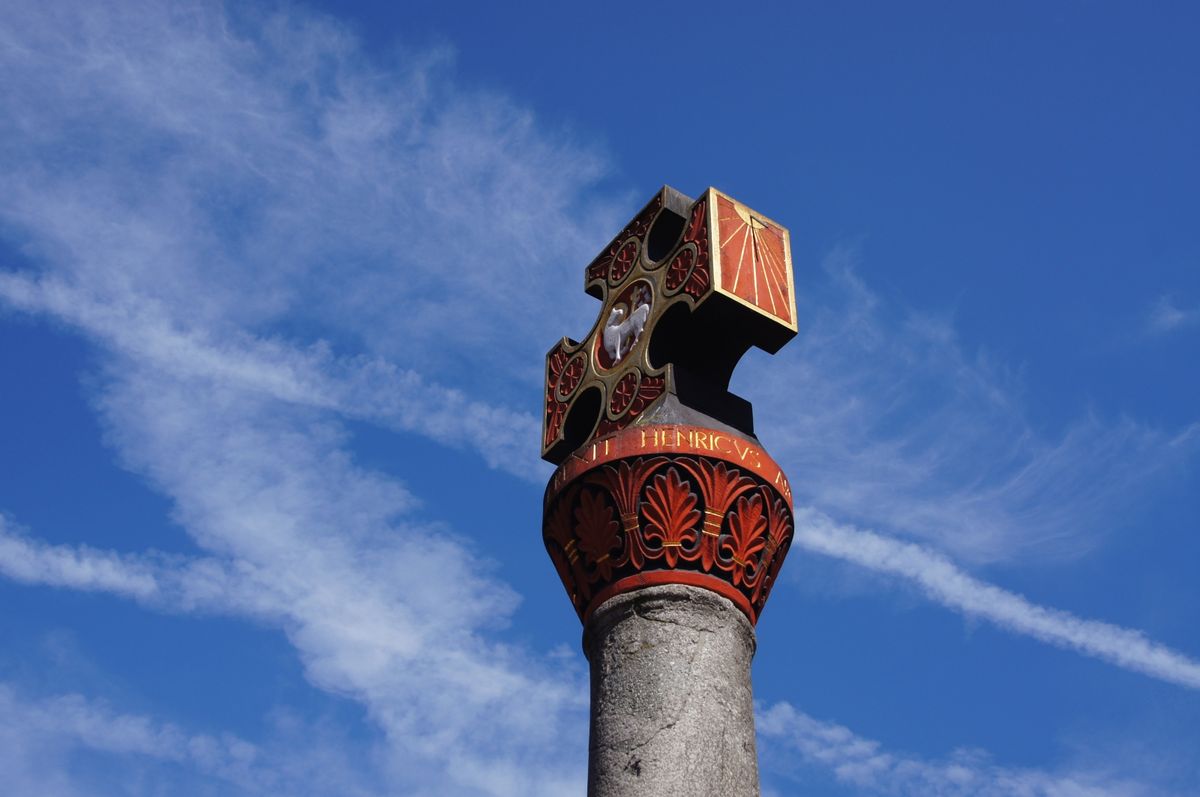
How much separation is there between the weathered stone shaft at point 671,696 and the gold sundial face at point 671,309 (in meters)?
1.64

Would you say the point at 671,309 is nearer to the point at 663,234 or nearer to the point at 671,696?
the point at 663,234

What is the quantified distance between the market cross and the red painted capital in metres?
0.01

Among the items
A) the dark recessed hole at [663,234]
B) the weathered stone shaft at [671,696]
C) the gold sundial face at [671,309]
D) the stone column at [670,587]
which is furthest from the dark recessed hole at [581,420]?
the weathered stone shaft at [671,696]

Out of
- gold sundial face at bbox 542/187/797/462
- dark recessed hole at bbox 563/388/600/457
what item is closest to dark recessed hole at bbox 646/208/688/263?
gold sundial face at bbox 542/187/797/462

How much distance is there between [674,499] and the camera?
8.98m

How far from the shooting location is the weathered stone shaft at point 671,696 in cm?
791

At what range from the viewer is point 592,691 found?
8617 millimetres

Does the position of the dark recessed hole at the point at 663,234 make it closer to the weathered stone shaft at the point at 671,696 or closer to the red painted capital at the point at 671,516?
the red painted capital at the point at 671,516

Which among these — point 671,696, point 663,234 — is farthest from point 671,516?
point 663,234

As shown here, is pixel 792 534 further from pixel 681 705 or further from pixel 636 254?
pixel 636 254

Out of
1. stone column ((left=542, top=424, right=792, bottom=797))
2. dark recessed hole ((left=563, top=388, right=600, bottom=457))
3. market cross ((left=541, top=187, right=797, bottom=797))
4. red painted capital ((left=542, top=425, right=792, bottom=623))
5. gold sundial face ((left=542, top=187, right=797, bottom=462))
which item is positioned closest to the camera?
stone column ((left=542, top=424, right=792, bottom=797))

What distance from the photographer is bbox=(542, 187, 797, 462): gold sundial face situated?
1001cm

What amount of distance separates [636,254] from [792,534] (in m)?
2.73

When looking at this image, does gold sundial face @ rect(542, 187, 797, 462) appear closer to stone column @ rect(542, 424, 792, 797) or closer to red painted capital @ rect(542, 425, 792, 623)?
red painted capital @ rect(542, 425, 792, 623)
